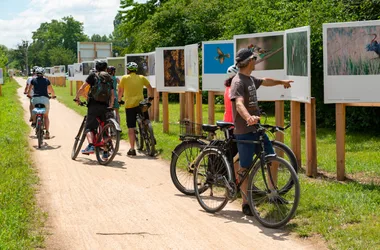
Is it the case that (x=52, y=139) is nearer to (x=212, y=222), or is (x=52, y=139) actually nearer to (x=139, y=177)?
(x=139, y=177)

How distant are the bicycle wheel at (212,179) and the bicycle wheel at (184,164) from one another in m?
0.46

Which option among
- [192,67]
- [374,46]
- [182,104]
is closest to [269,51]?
[374,46]

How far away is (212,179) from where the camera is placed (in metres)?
8.38

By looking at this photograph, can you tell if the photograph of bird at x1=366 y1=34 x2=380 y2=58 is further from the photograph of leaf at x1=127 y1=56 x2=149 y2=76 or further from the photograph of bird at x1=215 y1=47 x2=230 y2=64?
the photograph of leaf at x1=127 y1=56 x2=149 y2=76

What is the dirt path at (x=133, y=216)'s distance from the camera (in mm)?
6836

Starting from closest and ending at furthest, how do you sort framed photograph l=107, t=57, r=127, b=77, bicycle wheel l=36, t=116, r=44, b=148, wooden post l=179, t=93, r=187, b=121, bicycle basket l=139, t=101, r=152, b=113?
bicycle basket l=139, t=101, r=152, b=113 → bicycle wheel l=36, t=116, r=44, b=148 → wooden post l=179, t=93, r=187, b=121 → framed photograph l=107, t=57, r=127, b=77

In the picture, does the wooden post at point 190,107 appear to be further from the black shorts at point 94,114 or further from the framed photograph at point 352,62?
the framed photograph at point 352,62

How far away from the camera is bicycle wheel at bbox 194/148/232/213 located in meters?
8.06

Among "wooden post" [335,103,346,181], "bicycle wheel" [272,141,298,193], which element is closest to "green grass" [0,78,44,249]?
"bicycle wheel" [272,141,298,193]

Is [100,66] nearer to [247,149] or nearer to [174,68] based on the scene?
[174,68]

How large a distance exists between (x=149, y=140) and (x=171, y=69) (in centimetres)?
432

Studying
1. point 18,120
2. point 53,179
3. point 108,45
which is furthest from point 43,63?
point 53,179

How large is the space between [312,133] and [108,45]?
152ft

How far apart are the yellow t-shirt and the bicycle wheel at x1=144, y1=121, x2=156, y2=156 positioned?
512 millimetres
